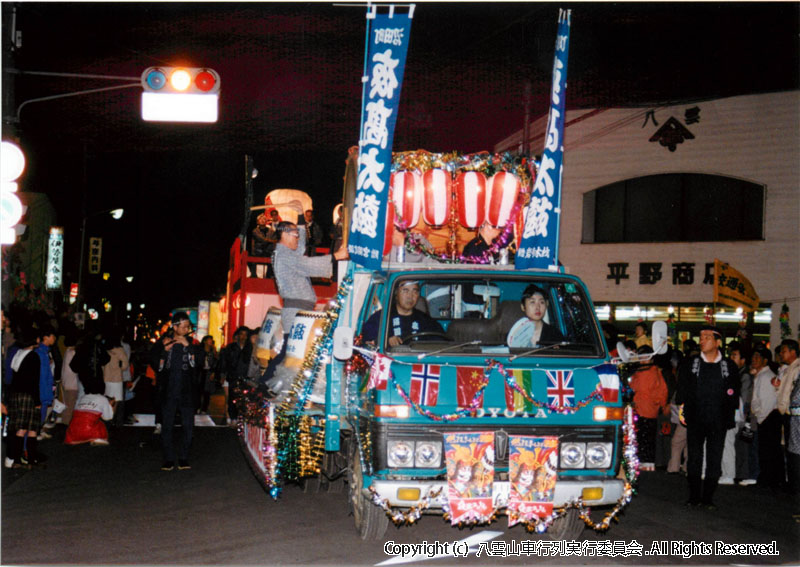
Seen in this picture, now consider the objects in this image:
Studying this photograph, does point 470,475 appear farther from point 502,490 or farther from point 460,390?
point 460,390

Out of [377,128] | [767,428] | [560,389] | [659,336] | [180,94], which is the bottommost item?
[767,428]

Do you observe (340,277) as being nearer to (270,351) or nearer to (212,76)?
(270,351)

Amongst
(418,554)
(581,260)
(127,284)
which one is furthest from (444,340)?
(127,284)

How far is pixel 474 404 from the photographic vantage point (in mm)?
6414

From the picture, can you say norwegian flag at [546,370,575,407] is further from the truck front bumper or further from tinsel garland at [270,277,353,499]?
tinsel garland at [270,277,353,499]

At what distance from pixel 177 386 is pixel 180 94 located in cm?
393

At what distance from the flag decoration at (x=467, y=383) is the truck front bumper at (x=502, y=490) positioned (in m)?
0.62

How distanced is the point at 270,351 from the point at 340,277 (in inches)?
70.2

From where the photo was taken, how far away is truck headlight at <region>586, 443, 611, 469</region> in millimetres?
6590

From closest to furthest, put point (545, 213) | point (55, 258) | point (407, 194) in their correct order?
1. point (545, 213)
2. point (407, 194)
3. point (55, 258)

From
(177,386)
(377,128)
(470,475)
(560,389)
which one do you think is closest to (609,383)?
(560,389)

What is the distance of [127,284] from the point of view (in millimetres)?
79625

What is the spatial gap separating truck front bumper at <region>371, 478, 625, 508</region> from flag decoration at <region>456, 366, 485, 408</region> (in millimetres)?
621

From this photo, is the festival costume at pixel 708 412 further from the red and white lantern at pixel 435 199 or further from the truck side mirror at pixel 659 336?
the red and white lantern at pixel 435 199
